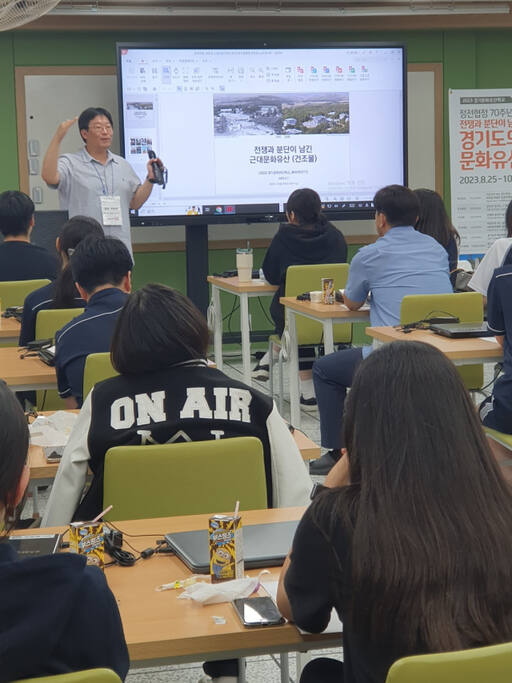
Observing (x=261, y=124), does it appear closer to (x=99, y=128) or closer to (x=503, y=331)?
(x=99, y=128)

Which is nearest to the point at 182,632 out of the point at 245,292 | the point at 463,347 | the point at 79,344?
the point at 79,344

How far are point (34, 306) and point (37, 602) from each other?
3139 millimetres

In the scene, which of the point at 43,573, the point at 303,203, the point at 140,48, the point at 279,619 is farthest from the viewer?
the point at 140,48

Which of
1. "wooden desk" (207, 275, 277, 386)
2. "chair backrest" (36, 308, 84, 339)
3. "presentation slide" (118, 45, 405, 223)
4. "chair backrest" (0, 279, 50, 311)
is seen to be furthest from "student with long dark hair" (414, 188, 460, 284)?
"presentation slide" (118, 45, 405, 223)

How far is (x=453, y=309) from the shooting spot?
4.58 m

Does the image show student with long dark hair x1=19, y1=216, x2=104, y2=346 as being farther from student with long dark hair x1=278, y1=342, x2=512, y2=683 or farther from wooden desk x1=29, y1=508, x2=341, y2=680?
student with long dark hair x1=278, y1=342, x2=512, y2=683

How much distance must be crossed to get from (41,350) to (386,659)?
8.61 ft

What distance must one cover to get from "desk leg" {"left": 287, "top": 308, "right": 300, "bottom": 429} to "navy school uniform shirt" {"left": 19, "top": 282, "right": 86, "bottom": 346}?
59.8 inches

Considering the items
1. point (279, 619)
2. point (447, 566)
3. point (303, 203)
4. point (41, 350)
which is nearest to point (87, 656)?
point (279, 619)

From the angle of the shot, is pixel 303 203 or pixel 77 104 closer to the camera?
pixel 303 203

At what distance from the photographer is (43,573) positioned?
122 centimetres

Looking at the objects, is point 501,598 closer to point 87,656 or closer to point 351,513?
point 351,513

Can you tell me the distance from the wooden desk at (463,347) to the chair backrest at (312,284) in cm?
159

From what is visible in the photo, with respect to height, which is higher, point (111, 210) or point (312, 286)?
point (111, 210)
